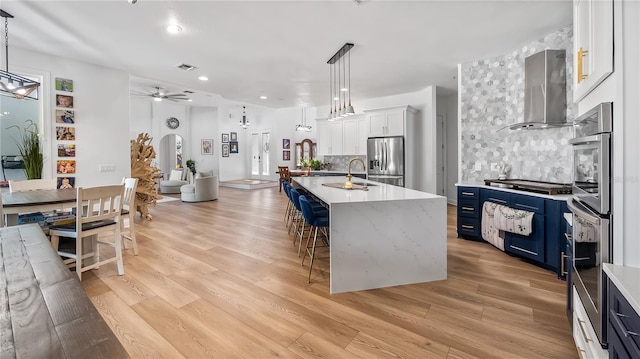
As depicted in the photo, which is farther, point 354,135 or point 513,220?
point 354,135

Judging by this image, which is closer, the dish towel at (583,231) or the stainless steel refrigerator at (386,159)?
the dish towel at (583,231)

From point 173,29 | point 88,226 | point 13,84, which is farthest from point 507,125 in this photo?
point 13,84

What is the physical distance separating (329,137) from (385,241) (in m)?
5.98

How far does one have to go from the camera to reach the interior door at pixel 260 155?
11891 millimetres

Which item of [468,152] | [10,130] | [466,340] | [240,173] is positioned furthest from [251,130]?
[466,340]

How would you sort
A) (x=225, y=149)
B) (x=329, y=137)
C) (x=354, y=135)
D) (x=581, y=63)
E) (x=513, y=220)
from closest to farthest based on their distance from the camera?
(x=581, y=63)
(x=513, y=220)
(x=354, y=135)
(x=329, y=137)
(x=225, y=149)

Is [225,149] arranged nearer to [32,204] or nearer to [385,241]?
[32,204]

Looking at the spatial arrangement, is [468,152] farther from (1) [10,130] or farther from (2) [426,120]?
(1) [10,130]

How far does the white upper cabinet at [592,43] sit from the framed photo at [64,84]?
20.5 ft

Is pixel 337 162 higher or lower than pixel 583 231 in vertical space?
higher

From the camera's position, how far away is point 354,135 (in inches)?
310

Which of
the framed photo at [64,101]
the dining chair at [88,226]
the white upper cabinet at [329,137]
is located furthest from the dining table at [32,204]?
the white upper cabinet at [329,137]

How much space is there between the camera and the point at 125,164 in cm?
523

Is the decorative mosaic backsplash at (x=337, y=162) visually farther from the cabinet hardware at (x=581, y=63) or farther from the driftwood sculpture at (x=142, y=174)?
the cabinet hardware at (x=581, y=63)
